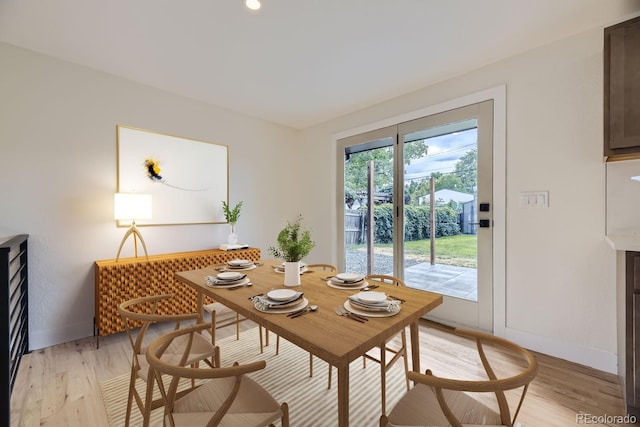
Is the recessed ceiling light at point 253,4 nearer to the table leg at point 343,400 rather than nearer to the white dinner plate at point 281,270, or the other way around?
the white dinner plate at point 281,270

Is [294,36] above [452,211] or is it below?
above

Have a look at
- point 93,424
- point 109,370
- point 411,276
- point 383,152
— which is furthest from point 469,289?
point 109,370

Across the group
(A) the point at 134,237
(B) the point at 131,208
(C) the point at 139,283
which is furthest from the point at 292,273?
(A) the point at 134,237

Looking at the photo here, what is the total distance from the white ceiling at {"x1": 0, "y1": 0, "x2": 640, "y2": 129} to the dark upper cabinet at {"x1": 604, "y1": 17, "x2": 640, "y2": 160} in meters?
0.31

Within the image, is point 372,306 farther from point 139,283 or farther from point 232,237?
point 232,237

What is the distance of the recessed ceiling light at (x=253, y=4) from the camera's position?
177 cm

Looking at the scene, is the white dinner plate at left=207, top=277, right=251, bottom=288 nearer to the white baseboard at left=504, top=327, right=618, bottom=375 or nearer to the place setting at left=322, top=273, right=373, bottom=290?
the place setting at left=322, top=273, right=373, bottom=290

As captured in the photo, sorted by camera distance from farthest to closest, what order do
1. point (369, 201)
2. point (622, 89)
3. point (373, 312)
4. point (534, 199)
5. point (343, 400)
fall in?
point (369, 201) < point (534, 199) < point (622, 89) < point (373, 312) < point (343, 400)

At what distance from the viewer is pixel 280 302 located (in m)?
1.29

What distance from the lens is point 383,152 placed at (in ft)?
11.1

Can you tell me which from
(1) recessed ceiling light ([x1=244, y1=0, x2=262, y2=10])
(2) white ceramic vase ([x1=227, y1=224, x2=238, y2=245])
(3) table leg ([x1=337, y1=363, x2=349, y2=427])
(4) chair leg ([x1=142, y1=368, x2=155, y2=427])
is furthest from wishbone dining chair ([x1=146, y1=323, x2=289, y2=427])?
(2) white ceramic vase ([x1=227, y1=224, x2=238, y2=245])

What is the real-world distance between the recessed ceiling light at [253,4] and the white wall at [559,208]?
212 cm

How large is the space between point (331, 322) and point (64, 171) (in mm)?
2888

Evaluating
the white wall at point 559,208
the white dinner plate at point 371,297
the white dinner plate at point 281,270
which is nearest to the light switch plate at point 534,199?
the white wall at point 559,208
